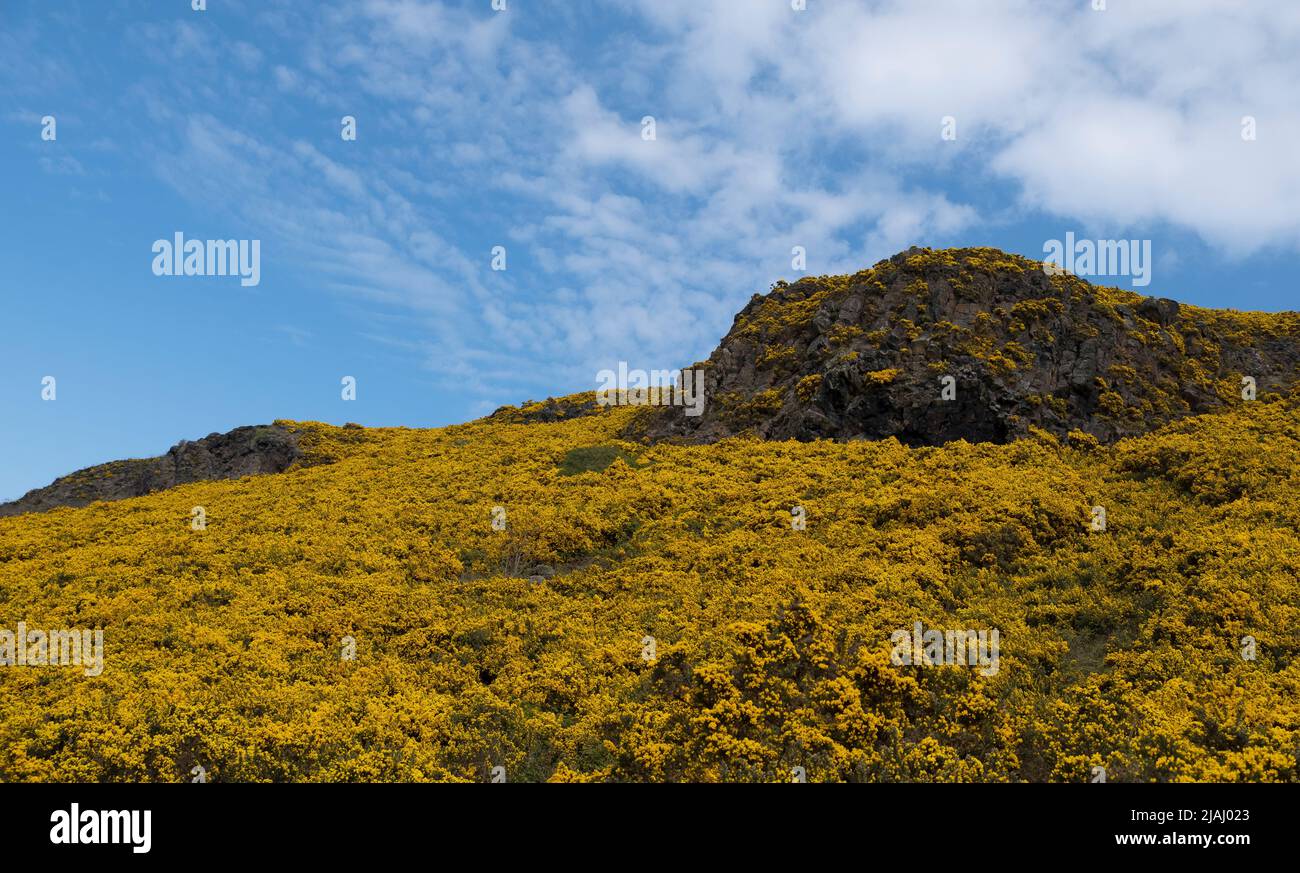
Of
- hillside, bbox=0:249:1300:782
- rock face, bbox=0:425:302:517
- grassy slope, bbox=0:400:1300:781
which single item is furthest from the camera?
rock face, bbox=0:425:302:517

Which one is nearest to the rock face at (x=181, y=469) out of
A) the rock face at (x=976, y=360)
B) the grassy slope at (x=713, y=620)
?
the grassy slope at (x=713, y=620)

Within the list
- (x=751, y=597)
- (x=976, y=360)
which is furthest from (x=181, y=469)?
(x=976, y=360)

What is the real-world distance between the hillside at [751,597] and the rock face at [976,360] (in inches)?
9.5

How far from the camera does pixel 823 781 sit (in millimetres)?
14203

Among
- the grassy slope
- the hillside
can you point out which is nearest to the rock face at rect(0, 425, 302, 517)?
the hillside

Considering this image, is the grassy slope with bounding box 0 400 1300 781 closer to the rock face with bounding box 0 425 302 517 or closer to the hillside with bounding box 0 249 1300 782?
the hillside with bounding box 0 249 1300 782

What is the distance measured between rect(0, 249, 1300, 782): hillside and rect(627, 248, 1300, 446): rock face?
24 centimetres

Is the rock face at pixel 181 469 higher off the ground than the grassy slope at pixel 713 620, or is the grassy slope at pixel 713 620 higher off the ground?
the rock face at pixel 181 469

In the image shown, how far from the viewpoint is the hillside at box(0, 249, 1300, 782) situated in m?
15.6

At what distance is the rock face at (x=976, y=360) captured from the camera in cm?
3647

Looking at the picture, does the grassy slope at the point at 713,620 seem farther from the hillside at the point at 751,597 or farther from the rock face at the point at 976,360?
the rock face at the point at 976,360

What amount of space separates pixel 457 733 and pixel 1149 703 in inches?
546

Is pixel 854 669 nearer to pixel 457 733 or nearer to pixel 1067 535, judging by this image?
pixel 457 733
